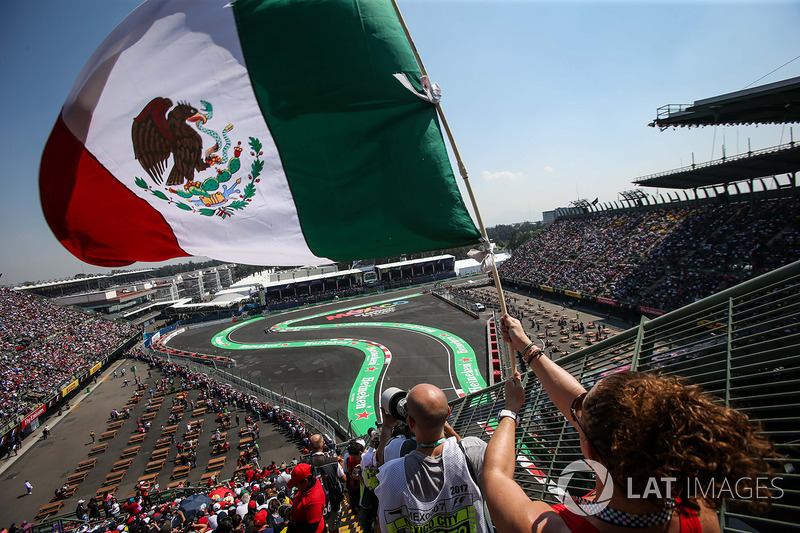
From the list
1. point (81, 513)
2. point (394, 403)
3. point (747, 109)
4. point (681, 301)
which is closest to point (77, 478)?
point (81, 513)

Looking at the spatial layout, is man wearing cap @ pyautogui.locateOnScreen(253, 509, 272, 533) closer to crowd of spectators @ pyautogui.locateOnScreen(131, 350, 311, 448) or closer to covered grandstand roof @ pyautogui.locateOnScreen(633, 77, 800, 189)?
crowd of spectators @ pyautogui.locateOnScreen(131, 350, 311, 448)

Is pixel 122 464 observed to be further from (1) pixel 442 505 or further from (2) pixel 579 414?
(2) pixel 579 414

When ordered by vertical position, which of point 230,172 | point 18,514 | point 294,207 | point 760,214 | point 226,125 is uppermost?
point 226,125

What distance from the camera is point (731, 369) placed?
1.93 metres

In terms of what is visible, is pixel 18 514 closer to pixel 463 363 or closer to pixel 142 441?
pixel 142 441

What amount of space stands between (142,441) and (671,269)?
31673 millimetres

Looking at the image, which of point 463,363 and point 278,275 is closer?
point 463,363

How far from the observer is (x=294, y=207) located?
4457mm

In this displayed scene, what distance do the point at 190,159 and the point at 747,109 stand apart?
80.6ft

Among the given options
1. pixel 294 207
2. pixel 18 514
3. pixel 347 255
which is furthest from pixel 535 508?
pixel 18 514

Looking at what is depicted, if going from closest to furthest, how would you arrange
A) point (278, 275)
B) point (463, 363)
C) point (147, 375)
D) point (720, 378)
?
point (720, 378) → point (463, 363) → point (147, 375) → point (278, 275)

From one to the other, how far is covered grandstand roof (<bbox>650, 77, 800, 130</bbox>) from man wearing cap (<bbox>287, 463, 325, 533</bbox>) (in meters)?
21.6

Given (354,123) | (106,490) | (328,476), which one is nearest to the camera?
(354,123)

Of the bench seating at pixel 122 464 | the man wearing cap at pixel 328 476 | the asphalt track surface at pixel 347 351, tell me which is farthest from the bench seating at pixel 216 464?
the man wearing cap at pixel 328 476
